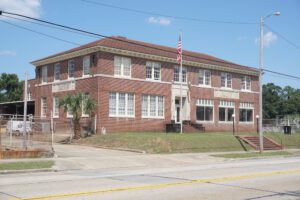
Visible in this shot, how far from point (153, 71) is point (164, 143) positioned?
13.5 meters

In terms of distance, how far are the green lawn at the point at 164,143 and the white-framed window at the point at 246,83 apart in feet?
58.5

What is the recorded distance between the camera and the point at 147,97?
42.9m

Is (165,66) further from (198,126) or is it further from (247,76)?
(247,76)

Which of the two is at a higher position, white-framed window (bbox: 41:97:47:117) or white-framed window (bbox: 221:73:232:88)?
white-framed window (bbox: 221:73:232:88)

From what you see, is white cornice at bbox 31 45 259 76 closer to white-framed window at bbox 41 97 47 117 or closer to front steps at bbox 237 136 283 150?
white-framed window at bbox 41 97 47 117

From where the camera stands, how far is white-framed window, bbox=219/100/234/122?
50622mm

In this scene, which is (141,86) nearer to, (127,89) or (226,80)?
(127,89)

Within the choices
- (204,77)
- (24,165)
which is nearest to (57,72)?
(204,77)

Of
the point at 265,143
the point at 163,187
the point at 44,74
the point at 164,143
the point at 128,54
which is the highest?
the point at 128,54

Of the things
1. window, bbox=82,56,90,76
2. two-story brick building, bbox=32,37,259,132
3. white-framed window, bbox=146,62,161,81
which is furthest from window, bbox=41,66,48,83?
white-framed window, bbox=146,62,161,81

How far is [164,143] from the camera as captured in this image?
31.3m

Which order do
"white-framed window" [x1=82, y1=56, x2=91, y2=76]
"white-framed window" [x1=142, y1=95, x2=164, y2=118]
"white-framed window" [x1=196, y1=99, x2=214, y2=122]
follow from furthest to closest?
"white-framed window" [x1=196, y1=99, x2=214, y2=122] < "white-framed window" [x1=142, y1=95, x2=164, y2=118] < "white-framed window" [x1=82, y1=56, x2=91, y2=76]

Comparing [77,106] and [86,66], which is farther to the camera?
[86,66]

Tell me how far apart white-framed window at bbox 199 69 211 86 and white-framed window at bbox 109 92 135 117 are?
1014 centimetres
